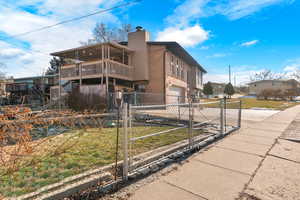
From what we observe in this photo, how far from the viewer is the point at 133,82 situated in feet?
54.1

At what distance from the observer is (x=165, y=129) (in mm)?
6688

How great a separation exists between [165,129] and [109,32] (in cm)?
2304

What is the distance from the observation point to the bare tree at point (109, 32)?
81.3 ft

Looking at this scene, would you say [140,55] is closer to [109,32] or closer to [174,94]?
[174,94]

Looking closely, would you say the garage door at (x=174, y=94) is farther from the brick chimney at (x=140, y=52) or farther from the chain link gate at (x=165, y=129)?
the chain link gate at (x=165, y=129)

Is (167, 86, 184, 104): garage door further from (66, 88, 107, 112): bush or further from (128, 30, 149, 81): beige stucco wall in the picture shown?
(66, 88, 107, 112): bush

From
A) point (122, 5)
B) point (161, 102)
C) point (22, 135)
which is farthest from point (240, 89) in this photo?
point (22, 135)

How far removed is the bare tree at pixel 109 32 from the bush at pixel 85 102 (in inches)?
610

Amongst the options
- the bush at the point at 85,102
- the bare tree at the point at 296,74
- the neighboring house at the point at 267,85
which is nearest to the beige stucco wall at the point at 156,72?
the bush at the point at 85,102

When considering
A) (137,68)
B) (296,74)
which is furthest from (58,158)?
(296,74)

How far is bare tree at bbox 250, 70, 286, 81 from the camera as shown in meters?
56.8

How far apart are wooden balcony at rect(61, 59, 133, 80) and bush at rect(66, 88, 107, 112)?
7.13 feet

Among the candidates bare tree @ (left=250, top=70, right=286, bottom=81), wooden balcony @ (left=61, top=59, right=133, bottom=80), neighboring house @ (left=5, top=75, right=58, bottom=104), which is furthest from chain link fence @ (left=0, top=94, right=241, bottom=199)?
bare tree @ (left=250, top=70, right=286, bottom=81)

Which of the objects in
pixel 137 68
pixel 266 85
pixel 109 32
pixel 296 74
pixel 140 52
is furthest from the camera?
pixel 266 85
